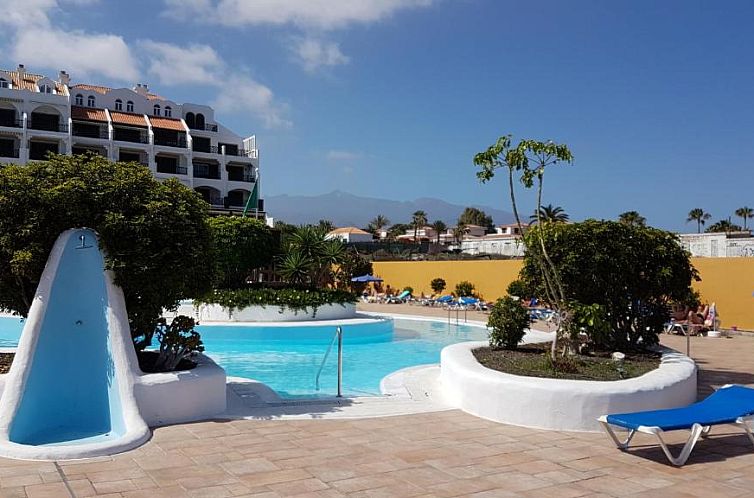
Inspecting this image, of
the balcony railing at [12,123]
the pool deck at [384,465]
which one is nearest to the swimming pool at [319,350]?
the pool deck at [384,465]

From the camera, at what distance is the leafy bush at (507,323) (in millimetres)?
10703

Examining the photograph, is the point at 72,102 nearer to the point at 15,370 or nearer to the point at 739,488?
the point at 15,370

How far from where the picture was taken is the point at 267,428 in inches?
278

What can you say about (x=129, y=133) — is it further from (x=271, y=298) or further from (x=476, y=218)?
(x=476, y=218)

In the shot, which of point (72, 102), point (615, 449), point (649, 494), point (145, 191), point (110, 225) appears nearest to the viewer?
point (649, 494)

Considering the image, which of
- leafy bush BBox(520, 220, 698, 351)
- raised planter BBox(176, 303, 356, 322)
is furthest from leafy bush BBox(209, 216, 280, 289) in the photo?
leafy bush BBox(520, 220, 698, 351)

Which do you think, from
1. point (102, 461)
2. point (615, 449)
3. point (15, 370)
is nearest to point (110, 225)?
point (15, 370)

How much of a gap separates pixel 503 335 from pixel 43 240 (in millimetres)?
7205

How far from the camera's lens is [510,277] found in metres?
28.1

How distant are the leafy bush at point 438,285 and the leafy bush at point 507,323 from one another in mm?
20979

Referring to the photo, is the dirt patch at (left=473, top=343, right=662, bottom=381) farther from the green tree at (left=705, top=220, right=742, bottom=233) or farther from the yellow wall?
the green tree at (left=705, top=220, right=742, bottom=233)

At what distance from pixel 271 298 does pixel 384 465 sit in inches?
567

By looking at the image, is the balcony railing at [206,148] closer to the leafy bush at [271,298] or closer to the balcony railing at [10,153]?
the balcony railing at [10,153]

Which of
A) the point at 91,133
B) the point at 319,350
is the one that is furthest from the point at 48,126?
the point at 319,350
